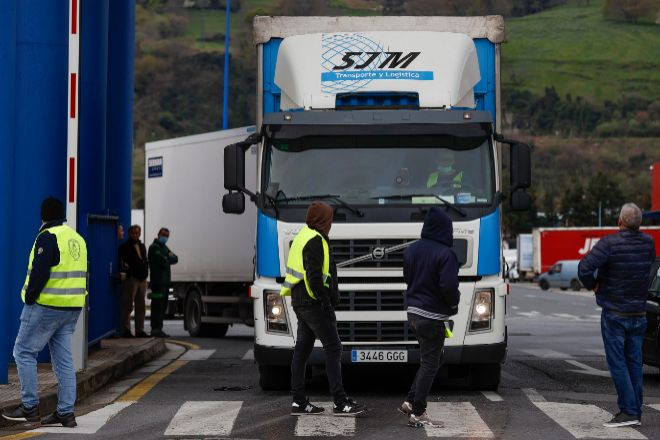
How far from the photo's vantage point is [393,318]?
42.1 ft

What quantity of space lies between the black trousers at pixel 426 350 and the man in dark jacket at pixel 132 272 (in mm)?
10037

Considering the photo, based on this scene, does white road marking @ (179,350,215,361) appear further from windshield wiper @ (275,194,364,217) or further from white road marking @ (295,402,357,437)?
white road marking @ (295,402,357,437)

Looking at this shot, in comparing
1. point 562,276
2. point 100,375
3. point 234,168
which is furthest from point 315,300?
point 562,276

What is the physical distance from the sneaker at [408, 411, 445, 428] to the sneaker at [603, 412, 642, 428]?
4.49ft

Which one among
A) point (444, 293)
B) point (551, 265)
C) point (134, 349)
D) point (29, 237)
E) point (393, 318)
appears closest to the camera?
point (444, 293)

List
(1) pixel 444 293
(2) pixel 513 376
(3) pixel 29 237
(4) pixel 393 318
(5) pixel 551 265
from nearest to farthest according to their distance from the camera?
(1) pixel 444 293, (4) pixel 393 318, (3) pixel 29 237, (2) pixel 513 376, (5) pixel 551 265

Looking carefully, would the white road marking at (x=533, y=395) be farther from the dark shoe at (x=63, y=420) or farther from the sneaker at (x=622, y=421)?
the dark shoe at (x=63, y=420)

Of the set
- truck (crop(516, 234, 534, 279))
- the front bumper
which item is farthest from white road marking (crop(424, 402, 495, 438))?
truck (crop(516, 234, 534, 279))

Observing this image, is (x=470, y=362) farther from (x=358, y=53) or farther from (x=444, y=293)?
(x=358, y=53)

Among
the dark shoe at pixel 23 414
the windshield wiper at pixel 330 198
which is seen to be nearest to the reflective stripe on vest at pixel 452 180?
the windshield wiper at pixel 330 198

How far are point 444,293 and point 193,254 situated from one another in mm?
12812

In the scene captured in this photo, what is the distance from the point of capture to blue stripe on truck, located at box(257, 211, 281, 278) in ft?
42.0

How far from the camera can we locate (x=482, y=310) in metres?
12.9

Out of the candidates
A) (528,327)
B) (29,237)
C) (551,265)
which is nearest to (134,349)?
(29,237)
